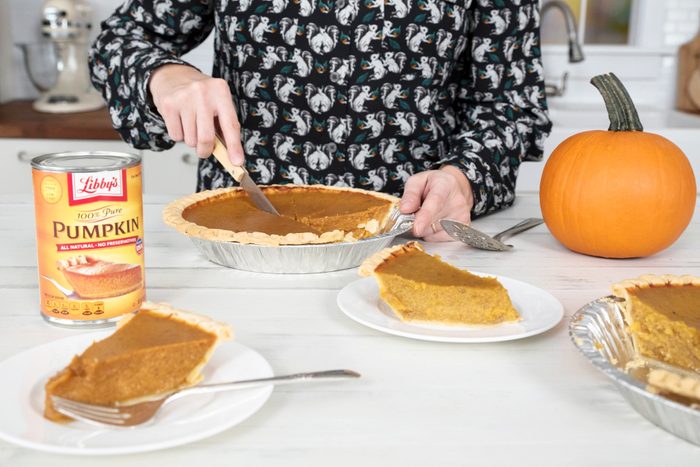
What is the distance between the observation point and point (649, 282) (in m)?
0.91

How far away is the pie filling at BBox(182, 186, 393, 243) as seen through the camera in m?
1.21

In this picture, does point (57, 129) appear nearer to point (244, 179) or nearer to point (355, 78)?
point (355, 78)

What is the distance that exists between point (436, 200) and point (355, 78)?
1.62 ft

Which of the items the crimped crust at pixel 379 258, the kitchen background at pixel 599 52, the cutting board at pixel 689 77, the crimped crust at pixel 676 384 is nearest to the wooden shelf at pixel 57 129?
the kitchen background at pixel 599 52

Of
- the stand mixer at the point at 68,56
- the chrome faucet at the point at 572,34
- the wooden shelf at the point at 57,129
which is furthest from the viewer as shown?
the chrome faucet at the point at 572,34

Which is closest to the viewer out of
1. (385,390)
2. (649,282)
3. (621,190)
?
(385,390)

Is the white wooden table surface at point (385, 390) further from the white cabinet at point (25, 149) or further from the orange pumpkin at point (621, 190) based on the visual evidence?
the white cabinet at point (25, 149)

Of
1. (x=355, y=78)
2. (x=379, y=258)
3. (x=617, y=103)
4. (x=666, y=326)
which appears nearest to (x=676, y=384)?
(x=666, y=326)

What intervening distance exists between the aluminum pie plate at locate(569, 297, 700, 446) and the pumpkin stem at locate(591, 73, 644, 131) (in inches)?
18.6

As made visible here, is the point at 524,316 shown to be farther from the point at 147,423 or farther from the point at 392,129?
the point at 392,129

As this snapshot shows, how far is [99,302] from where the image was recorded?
89 cm

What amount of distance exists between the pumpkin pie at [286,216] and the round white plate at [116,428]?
0.34 metres

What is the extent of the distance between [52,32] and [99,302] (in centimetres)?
239

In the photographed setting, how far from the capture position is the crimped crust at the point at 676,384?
66cm
